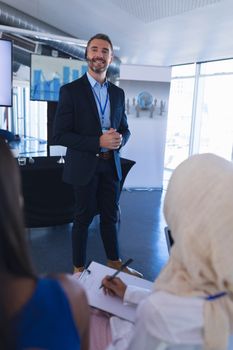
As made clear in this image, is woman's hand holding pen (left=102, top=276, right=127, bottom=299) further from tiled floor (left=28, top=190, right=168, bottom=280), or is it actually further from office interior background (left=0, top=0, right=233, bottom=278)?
office interior background (left=0, top=0, right=233, bottom=278)

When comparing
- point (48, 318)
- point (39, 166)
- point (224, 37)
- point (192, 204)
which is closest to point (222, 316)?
point (192, 204)

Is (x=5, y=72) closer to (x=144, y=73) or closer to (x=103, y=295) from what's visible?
(x=144, y=73)

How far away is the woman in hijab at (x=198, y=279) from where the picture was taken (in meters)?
0.68

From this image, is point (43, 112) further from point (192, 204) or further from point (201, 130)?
point (192, 204)

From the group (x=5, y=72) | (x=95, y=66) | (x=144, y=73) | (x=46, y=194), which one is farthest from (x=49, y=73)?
(x=95, y=66)

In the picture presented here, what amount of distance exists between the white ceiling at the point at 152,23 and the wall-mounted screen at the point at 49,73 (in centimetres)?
87

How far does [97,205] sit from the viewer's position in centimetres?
216

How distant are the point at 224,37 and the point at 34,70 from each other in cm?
277

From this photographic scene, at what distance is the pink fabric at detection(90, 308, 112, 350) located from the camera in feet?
3.36

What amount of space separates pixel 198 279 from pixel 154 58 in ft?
20.6

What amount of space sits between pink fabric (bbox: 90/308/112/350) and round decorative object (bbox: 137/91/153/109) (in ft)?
13.8

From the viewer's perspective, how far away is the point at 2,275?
518mm

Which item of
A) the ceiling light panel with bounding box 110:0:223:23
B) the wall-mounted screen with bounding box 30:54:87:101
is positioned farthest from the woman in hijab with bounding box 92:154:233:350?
the wall-mounted screen with bounding box 30:54:87:101

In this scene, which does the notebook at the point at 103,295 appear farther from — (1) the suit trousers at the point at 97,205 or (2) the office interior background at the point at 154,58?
(2) the office interior background at the point at 154,58
